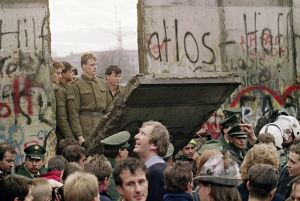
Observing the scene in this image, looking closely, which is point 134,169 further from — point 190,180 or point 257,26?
point 257,26

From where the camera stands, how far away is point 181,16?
32.2ft

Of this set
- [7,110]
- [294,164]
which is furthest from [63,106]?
[294,164]

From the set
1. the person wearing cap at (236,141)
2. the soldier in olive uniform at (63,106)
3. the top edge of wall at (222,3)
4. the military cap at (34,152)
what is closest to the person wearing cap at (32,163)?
the military cap at (34,152)

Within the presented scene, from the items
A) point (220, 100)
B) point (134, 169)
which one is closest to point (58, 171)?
point (134, 169)

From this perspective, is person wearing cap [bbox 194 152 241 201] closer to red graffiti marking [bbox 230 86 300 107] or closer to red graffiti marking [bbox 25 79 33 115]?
red graffiti marking [bbox 25 79 33 115]

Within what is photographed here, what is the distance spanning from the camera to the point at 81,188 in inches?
143

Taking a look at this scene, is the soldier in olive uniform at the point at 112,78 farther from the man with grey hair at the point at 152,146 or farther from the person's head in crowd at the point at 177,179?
the person's head in crowd at the point at 177,179

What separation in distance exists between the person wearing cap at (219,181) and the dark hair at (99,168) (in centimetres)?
114

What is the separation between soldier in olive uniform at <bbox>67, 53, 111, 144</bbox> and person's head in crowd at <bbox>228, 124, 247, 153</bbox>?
2384mm

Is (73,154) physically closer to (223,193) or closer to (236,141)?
(236,141)

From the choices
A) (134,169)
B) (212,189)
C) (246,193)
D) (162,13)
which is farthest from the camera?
(162,13)

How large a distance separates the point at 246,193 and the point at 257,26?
6.52 metres

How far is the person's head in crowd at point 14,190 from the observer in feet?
12.8

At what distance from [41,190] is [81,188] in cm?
92
